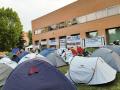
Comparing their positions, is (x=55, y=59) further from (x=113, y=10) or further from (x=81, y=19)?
(x=81, y=19)

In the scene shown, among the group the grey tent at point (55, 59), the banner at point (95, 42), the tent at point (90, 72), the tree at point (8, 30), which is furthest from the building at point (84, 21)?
the tent at point (90, 72)

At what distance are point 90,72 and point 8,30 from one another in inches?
1813

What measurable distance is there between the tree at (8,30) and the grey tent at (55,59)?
3711 centimetres

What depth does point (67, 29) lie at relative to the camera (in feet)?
156

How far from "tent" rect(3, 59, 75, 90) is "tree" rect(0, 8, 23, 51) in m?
49.3

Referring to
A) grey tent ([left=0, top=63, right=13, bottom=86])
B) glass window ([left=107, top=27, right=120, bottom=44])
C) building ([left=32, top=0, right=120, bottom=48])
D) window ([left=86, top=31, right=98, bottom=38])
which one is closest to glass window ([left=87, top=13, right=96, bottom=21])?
building ([left=32, top=0, right=120, bottom=48])

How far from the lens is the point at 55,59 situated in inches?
750

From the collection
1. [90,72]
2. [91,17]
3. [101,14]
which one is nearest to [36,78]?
[90,72]

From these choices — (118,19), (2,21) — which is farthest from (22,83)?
(2,21)

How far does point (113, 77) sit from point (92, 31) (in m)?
29.0

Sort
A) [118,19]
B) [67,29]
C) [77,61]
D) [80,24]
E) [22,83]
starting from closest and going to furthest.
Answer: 1. [22,83]
2. [77,61]
3. [118,19]
4. [80,24]
5. [67,29]

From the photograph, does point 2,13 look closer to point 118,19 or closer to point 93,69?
point 118,19

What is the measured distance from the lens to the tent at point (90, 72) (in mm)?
10836

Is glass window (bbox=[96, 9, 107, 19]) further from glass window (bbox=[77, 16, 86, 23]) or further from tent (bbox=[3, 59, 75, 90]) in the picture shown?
tent (bbox=[3, 59, 75, 90])
